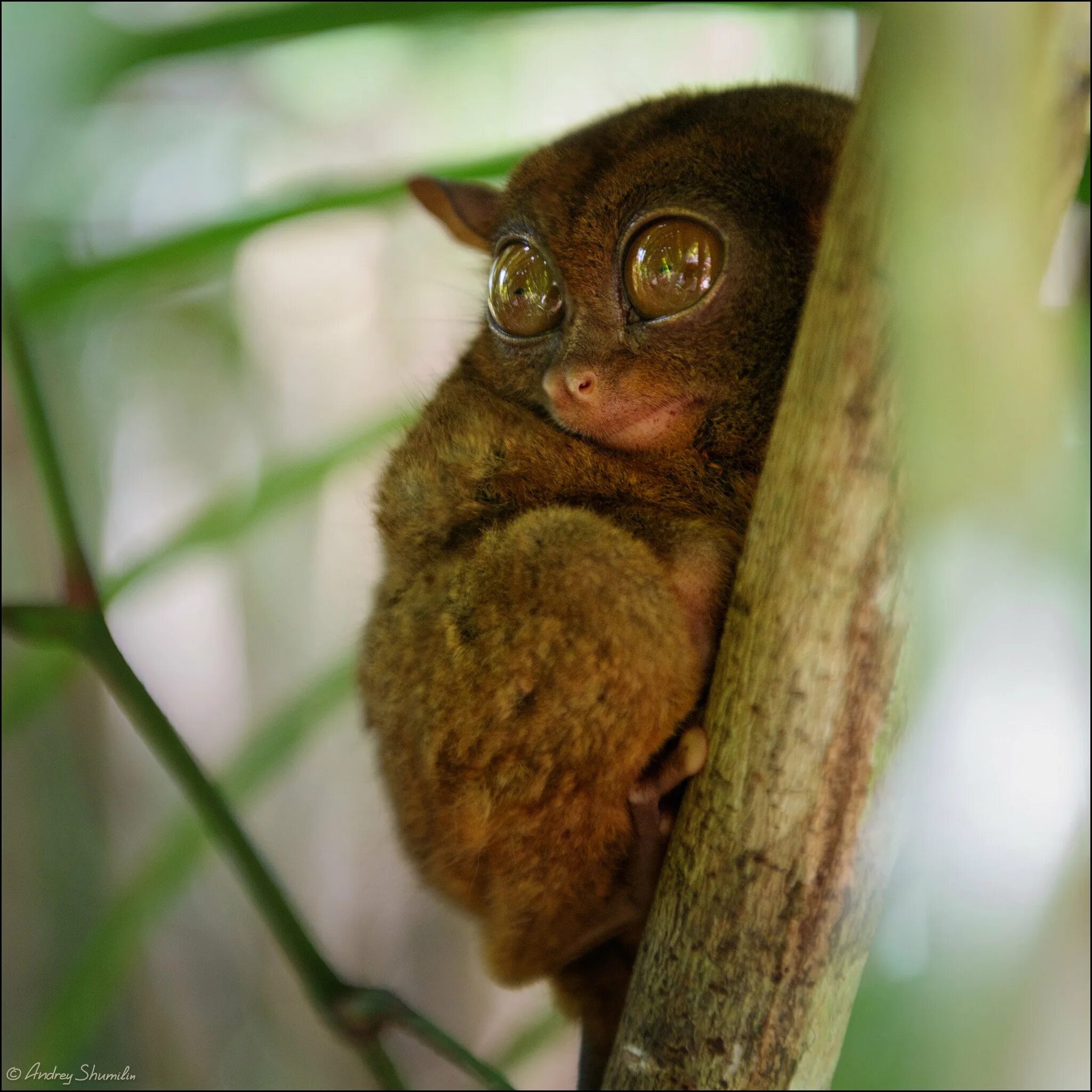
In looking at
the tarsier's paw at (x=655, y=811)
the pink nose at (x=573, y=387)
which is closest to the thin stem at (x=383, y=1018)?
the tarsier's paw at (x=655, y=811)

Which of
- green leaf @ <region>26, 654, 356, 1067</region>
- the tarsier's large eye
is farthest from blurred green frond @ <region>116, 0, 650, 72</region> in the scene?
green leaf @ <region>26, 654, 356, 1067</region>

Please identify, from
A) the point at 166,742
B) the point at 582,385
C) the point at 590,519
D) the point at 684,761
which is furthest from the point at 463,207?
the point at 684,761

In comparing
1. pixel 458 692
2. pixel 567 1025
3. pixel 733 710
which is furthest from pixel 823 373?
pixel 567 1025

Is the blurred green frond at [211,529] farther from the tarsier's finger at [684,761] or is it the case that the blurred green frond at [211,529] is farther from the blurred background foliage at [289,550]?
the tarsier's finger at [684,761]

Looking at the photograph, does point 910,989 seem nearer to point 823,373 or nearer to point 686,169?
point 823,373

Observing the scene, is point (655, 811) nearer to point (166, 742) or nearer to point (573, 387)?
point (573, 387)
